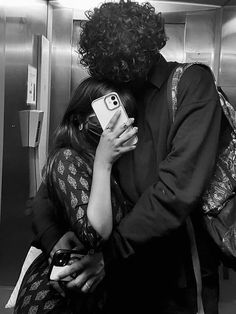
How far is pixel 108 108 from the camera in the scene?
992mm

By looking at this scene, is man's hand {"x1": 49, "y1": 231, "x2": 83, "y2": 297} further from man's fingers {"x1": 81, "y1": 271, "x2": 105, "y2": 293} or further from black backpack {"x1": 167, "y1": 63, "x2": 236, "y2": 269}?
black backpack {"x1": 167, "y1": 63, "x2": 236, "y2": 269}

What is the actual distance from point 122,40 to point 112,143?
0.20m

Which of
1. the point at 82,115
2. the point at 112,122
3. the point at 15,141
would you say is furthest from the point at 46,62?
the point at 112,122

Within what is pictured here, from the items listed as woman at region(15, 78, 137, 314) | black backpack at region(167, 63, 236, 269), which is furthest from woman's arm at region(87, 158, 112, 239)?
black backpack at region(167, 63, 236, 269)

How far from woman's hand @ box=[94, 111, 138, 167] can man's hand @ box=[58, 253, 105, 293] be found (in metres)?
0.19

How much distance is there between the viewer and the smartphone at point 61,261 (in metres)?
0.98

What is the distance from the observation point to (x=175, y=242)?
1.06 m

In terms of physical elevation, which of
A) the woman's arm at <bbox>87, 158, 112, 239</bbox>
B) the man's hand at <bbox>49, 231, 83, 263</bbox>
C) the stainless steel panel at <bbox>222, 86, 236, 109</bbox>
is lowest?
the man's hand at <bbox>49, 231, 83, 263</bbox>

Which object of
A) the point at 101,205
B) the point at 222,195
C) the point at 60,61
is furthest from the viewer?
the point at 60,61

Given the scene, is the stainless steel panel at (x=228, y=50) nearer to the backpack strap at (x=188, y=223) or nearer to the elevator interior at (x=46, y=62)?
the elevator interior at (x=46, y=62)

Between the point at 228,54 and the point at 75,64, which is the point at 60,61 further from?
the point at 228,54

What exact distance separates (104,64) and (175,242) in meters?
0.40

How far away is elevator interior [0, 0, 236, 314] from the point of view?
2.51 meters

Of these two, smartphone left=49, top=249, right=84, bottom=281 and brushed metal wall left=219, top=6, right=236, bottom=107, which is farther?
brushed metal wall left=219, top=6, right=236, bottom=107
